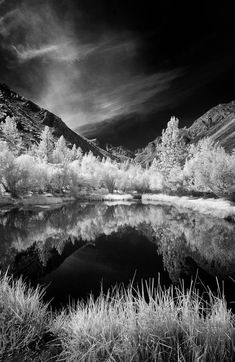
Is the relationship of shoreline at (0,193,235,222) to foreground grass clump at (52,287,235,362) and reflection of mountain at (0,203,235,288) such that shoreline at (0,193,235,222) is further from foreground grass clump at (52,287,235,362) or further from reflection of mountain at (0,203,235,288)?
foreground grass clump at (52,287,235,362)

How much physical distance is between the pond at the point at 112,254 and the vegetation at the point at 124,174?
14.3 meters

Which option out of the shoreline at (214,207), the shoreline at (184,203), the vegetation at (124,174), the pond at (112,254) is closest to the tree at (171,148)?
the vegetation at (124,174)

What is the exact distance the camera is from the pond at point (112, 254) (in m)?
12.4

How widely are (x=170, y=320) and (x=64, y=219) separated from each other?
29146 millimetres

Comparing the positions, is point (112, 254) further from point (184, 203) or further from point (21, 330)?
point (184, 203)

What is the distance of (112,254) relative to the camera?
710 inches

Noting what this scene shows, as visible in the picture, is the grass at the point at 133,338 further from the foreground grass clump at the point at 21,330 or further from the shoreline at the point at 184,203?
the shoreline at the point at 184,203

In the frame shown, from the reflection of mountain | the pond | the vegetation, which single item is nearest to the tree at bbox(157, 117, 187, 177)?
the vegetation

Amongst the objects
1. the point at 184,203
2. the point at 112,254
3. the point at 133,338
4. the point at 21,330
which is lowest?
the point at 112,254

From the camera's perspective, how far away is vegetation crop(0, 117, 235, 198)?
137 ft

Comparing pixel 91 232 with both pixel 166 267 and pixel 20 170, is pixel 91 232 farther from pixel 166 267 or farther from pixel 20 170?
pixel 20 170

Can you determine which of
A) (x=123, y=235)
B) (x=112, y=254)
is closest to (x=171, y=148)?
(x=123, y=235)

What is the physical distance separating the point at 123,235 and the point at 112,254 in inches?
267

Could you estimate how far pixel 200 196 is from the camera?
47.7m
